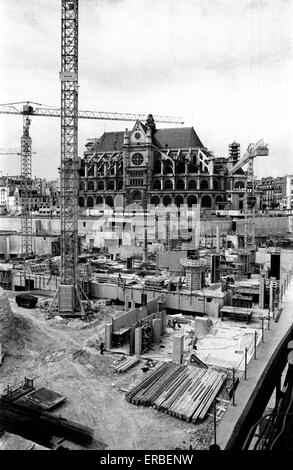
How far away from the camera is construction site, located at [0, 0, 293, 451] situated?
34.5ft

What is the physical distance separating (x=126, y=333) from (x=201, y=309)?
7.63 meters

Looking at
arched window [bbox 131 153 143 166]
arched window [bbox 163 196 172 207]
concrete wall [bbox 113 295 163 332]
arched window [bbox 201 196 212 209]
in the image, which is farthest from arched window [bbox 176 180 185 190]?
concrete wall [bbox 113 295 163 332]

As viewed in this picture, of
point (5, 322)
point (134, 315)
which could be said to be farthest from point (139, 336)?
point (5, 322)

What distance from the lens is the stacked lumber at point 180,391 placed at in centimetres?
1394

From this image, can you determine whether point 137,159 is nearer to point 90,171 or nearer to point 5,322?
point 90,171

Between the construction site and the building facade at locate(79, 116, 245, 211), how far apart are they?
9.47 metres

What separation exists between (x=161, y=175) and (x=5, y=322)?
5685 cm

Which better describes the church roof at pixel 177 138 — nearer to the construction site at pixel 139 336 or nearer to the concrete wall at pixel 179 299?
the construction site at pixel 139 336

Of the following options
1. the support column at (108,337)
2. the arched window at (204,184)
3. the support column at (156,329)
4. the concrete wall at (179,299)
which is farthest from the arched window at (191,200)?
the support column at (108,337)

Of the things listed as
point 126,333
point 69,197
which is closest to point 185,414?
point 126,333

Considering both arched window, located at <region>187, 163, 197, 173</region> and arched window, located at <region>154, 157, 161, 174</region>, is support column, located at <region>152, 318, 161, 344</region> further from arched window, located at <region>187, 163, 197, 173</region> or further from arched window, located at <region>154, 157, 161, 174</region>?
arched window, located at <region>154, 157, 161, 174</region>

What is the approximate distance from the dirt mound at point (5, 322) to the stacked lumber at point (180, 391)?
8.02m

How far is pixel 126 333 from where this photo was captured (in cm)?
2139

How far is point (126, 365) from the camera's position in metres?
18.0
